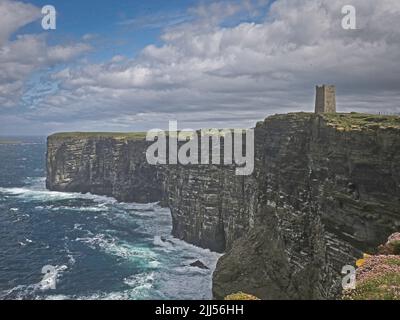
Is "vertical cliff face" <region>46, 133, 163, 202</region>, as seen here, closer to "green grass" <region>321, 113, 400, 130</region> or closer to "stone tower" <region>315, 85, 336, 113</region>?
"stone tower" <region>315, 85, 336, 113</region>

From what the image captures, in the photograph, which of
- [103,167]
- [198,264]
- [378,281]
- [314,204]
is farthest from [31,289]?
[103,167]

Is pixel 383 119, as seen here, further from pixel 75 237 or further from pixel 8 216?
pixel 8 216

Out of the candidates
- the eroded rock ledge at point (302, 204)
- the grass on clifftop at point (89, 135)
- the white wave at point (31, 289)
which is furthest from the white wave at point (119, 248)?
the grass on clifftop at point (89, 135)

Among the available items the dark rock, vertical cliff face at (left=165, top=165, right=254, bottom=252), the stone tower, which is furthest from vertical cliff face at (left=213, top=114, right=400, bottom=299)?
the dark rock

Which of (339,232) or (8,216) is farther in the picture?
(8,216)

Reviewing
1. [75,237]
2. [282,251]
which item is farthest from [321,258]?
[75,237]

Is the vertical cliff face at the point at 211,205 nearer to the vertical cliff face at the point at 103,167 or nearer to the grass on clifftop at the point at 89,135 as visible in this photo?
the vertical cliff face at the point at 103,167
